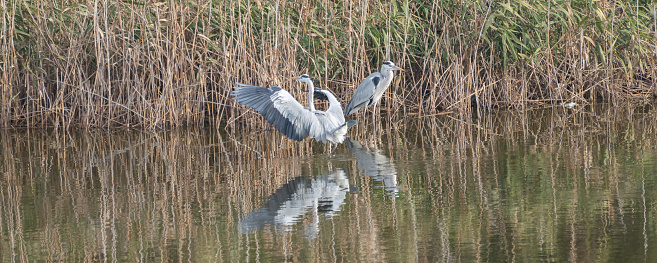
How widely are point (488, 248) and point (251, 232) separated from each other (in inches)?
48.4

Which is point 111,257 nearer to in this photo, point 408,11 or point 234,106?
point 234,106

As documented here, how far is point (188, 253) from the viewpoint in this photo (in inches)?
145

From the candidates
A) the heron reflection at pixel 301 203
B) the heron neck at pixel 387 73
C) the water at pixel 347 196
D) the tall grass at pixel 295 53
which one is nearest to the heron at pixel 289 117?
the water at pixel 347 196

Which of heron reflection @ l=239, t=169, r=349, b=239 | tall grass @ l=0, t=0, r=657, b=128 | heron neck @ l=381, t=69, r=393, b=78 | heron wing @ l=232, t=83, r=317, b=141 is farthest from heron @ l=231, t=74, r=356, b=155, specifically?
heron neck @ l=381, t=69, r=393, b=78

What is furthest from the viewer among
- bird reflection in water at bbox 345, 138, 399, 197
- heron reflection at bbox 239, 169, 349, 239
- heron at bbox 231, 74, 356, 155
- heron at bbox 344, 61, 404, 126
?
heron at bbox 344, 61, 404, 126

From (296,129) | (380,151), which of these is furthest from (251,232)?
(380,151)

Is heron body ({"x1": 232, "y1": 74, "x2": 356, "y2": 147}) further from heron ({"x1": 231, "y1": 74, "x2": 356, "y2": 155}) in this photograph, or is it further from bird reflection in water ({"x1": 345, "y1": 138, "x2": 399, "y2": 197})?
bird reflection in water ({"x1": 345, "y1": 138, "x2": 399, "y2": 197})

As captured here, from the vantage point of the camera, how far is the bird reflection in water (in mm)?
5137

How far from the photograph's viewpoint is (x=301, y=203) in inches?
185

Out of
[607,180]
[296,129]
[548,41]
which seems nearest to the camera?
[607,180]

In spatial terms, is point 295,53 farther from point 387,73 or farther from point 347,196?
point 347,196

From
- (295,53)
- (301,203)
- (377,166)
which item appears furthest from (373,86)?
(301,203)

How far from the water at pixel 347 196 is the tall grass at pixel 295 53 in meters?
0.71

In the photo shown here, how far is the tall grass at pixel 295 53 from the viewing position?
811 cm
